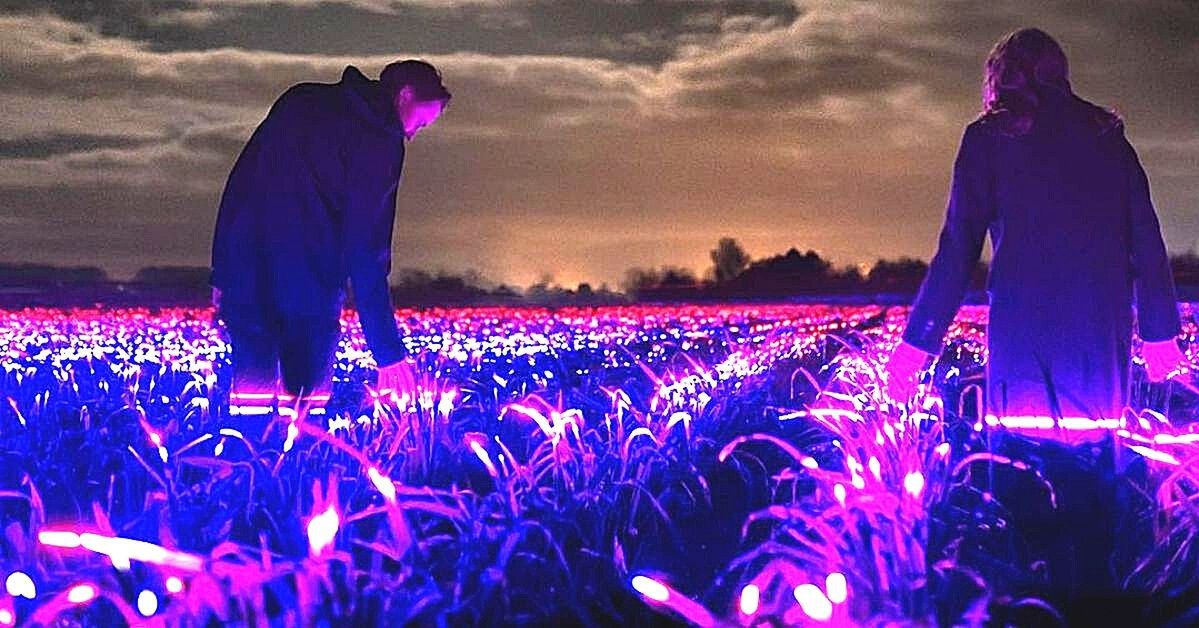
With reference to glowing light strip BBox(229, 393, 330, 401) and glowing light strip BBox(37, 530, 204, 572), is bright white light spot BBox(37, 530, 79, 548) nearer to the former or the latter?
glowing light strip BBox(37, 530, 204, 572)

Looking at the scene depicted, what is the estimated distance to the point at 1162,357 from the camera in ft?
19.5

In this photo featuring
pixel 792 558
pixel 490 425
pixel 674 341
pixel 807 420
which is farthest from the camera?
pixel 674 341

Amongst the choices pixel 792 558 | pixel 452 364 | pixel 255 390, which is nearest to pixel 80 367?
pixel 452 364

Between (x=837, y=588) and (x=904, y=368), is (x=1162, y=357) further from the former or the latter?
(x=837, y=588)

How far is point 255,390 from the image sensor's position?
697cm

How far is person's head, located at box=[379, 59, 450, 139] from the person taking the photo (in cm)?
648

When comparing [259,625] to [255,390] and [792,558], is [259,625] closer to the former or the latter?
[792,558]

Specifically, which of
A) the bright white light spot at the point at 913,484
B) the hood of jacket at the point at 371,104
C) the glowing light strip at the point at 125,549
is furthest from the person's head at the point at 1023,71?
the glowing light strip at the point at 125,549

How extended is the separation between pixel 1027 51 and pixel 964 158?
42 cm

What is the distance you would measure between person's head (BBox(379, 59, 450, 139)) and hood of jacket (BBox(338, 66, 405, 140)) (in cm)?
3

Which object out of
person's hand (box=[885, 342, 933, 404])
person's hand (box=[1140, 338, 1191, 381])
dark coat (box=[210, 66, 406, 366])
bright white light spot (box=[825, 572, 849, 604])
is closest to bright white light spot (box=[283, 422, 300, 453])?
dark coat (box=[210, 66, 406, 366])

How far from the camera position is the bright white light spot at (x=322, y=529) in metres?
4.05

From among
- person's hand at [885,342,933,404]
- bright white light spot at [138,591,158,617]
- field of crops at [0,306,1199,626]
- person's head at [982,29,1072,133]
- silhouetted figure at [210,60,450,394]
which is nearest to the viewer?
bright white light spot at [138,591,158,617]

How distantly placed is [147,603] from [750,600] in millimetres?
1404
